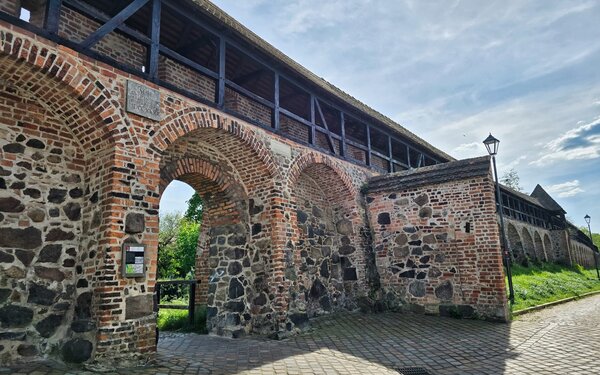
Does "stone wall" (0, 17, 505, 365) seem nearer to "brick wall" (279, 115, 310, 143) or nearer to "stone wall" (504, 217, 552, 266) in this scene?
"brick wall" (279, 115, 310, 143)

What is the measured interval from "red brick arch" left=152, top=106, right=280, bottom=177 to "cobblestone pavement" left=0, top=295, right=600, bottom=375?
10.6 feet

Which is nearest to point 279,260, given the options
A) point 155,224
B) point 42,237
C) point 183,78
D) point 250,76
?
point 155,224

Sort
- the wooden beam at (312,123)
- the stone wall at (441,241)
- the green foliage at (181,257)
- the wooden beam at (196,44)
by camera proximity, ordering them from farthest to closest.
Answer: the green foliage at (181,257)
the wooden beam at (312,123)
the stone wall at (441,241)
the wooden beam at (196,44)

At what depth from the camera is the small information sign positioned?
478cm

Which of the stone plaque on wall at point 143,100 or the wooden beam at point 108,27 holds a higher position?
Result: the wooden beam at point 108,27

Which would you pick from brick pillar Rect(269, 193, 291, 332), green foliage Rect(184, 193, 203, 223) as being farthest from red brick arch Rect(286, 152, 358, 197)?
green foliage Rect(184, 193, 203, 223)

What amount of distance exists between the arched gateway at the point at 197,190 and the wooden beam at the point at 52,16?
0.05ft

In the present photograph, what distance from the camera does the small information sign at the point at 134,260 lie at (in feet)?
15.7

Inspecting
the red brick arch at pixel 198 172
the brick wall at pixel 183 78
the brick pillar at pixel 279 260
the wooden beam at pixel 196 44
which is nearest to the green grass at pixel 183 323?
the brick pillar at pixel 279 260

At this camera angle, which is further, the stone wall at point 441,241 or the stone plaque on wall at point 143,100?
the stone wall at point 441,241

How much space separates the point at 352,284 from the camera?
988 cm

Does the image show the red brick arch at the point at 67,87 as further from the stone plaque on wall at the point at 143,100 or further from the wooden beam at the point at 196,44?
the wooden beam at the point at 196,44

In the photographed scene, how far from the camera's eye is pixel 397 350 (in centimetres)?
585

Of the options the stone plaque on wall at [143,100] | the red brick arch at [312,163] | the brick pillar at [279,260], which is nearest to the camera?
the stone plaque on wall at [143,100]
